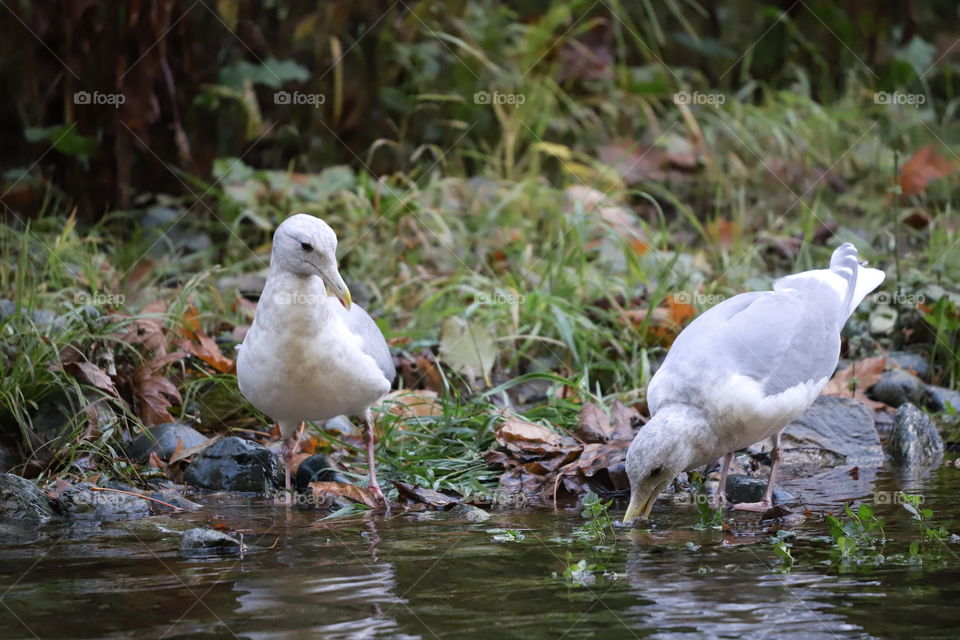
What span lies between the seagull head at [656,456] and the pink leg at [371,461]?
1.04m

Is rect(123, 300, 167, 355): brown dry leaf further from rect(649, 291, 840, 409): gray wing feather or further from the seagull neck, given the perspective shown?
the seagull neck

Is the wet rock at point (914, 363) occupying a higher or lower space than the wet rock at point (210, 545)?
higher

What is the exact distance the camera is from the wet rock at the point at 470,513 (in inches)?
181

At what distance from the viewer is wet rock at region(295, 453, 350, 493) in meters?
5.29

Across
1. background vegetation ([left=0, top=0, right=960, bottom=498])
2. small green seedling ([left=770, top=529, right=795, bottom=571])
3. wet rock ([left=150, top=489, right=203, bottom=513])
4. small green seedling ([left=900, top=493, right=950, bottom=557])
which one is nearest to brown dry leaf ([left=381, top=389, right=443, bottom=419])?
background vegetation ([left=0, top=0, right=960, bottom=498])

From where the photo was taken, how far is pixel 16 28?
834cm

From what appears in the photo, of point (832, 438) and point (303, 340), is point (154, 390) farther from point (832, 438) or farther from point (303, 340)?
point (832, 438)

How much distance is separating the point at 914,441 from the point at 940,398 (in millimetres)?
973

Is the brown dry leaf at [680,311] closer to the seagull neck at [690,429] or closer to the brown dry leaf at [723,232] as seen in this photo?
the brown dry leaf at [723,232]

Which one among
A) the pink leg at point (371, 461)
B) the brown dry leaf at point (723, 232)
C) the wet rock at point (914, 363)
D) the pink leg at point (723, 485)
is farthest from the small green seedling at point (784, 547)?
the brown dry leaf at point (723, 232)

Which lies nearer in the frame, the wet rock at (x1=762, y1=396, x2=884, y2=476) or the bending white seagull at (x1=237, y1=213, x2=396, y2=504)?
the bending white seagull at (x1=237, y1=213, x2=396, y2=504)

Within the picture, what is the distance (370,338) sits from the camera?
526 centimetres

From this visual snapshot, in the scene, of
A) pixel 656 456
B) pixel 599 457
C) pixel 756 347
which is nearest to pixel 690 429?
pixel 656 456

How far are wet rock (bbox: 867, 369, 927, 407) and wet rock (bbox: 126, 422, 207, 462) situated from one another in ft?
11.6
